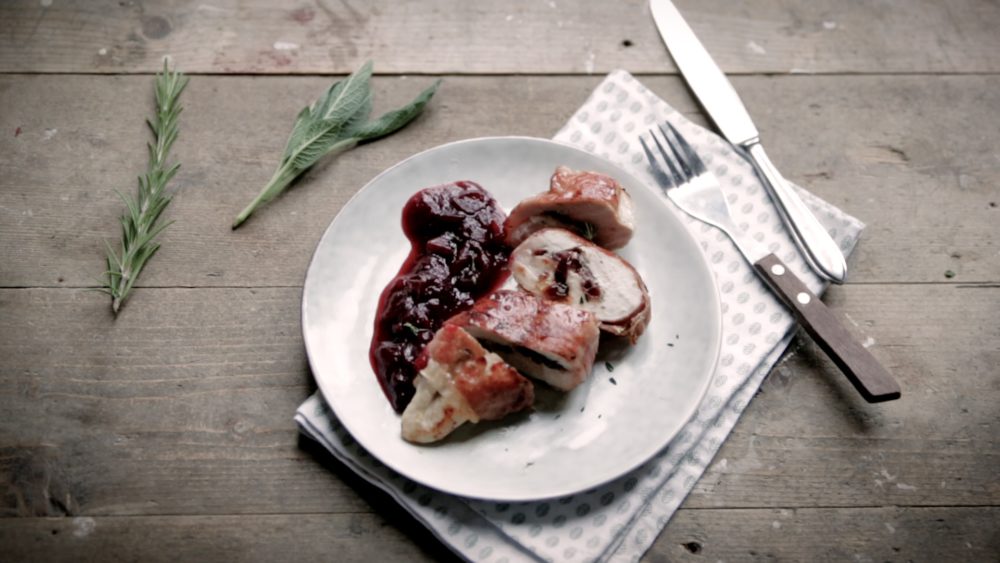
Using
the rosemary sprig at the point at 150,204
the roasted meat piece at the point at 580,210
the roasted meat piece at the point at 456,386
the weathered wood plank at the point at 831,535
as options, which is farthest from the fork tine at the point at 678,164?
the rosemary sprig at the point at 150,204

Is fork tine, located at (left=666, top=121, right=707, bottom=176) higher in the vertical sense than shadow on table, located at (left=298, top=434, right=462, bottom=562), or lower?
higher

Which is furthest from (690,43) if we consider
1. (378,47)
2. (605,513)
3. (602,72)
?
(605,513)

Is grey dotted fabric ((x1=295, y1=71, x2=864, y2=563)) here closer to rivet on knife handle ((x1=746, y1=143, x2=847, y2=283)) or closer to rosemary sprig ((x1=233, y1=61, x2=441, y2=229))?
rivet on knife handle ((x1=746, y1=143, x2=847, y2=283))

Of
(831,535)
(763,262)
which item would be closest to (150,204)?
(763,262)

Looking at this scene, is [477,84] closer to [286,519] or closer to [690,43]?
[690,43]

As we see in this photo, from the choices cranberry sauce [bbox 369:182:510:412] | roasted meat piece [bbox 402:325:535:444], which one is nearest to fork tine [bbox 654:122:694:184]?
cranberry sauce [bbox 369:182:510:412]

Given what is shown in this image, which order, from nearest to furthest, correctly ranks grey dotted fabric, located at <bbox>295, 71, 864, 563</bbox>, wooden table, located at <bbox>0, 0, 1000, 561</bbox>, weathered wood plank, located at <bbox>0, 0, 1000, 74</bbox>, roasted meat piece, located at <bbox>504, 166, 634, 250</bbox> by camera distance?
grey dotted fabric, located at <bbox>295, 71, 864, 563</bbox>
wooden table, located at <bbox>0, 0, 1000, 561</bbox>
roasted meat piece, located at <bbox>504, 166, 634, 250</bbox>
weathered wood plank, located at <bbox>0, 0, 1000, 74</bbox>

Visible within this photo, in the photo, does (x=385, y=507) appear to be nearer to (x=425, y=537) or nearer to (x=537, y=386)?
(x=425, y=537)
